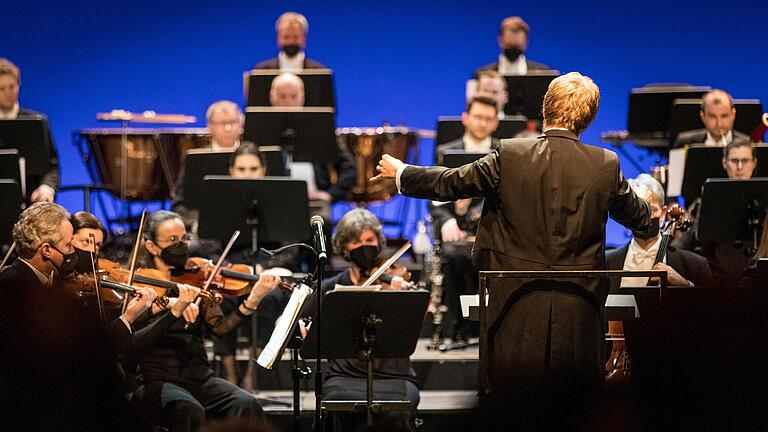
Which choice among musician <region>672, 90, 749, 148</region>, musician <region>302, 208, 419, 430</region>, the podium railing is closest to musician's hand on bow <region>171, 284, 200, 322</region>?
musician <region>302, 208, 419, 430</region>

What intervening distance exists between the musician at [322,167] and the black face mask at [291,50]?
0.69 meters

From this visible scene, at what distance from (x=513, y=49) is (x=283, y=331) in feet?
14.4

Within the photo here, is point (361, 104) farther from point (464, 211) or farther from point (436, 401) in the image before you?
point (436, 401)

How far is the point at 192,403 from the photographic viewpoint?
4.46m

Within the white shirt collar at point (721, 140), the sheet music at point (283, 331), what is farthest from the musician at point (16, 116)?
the white shirt collar at point (721, 140)

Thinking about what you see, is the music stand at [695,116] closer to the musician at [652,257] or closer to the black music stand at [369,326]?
the musician at [652,257]

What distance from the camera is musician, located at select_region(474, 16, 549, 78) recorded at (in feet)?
25.5

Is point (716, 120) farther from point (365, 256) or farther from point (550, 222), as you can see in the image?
point (550, 222)

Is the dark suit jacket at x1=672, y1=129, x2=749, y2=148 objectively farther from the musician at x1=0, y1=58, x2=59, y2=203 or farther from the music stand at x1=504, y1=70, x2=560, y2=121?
the musician at x1=0, y1=58, x2=59, y2=203

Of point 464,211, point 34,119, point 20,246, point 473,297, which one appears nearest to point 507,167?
point 473,297

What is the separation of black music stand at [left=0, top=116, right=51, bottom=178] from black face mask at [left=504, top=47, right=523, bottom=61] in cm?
337

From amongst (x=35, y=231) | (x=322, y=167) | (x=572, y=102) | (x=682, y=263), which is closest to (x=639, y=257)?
(x=682, y=263)

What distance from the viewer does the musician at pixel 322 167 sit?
680cm

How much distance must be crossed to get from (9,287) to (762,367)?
141 centimetres
